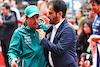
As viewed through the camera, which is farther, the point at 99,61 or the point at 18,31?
the point at 99,61

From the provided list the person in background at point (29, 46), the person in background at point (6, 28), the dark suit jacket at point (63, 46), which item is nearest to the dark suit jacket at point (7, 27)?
the person in background at point (6, 28)

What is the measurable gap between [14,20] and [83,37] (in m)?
2.22

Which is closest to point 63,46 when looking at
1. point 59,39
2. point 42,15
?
point 59,39

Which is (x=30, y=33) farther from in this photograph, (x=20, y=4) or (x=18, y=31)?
(x=20, y=4)

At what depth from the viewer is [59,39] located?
2.98 meters

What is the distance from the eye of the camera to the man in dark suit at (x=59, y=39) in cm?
290

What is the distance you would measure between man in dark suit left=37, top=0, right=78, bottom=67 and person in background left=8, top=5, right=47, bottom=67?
0.16 metres

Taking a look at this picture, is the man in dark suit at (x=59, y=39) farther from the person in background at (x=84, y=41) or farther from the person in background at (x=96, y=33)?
the person in background at (x=84, y=41)

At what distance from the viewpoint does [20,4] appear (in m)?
9.37

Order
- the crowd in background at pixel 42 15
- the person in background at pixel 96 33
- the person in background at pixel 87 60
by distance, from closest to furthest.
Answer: the person in background at pixel 96 33, the person in background at pixel 87 60, the crowd in background at pixel 42 15

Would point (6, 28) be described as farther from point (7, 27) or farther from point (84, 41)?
point (84, 41)

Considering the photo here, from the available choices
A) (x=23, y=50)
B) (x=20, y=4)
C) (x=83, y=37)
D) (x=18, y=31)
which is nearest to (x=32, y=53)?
(x=23, y=50)

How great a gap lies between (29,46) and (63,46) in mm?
519

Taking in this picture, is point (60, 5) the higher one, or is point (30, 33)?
point (60, 5)
